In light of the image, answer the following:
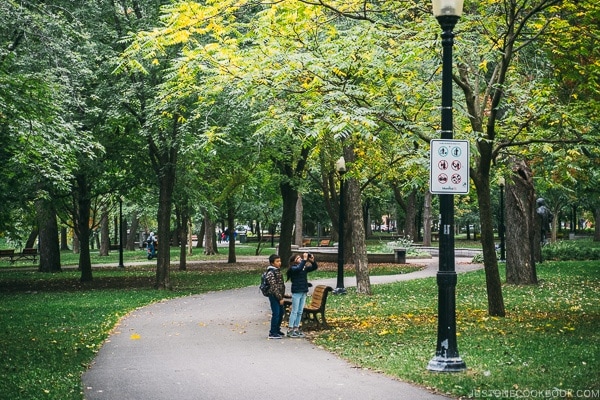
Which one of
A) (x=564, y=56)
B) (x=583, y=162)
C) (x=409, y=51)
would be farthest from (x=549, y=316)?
(x=583, y=162)

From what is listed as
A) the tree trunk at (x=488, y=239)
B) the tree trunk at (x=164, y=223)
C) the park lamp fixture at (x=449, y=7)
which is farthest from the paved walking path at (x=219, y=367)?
the tree trunk at (x=164, y=223)

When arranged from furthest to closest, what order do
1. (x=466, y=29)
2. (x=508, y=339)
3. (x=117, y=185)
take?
(x=117, y=185)
(x=466, y=29)
(x=508, y=339)

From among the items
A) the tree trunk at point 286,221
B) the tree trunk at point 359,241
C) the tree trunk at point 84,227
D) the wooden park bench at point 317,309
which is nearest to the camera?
the wooden park bench at point 317,309

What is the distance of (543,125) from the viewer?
1672 centimetres

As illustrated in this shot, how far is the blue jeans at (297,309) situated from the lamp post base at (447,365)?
4.53m

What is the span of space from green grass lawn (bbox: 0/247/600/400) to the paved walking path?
35 centimetres

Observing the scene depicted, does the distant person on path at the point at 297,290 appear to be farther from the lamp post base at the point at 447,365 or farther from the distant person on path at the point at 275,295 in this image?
the lamp post base at the point at 447,365

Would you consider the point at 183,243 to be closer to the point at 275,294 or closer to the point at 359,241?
the point at 359,241

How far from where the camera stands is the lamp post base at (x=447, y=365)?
→ 9.70 m

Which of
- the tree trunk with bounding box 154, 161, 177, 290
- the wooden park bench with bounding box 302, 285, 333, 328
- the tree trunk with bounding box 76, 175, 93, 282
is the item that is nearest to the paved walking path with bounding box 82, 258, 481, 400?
the wooden park bench with bounding box 302, 285, 333, 328

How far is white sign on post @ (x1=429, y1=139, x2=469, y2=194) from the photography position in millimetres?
9891

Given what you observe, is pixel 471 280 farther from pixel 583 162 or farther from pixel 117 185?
pixel 117 185

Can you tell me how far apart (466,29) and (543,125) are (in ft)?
10.5

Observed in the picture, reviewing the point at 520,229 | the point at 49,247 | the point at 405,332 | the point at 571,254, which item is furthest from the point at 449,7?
the point at 49,247
